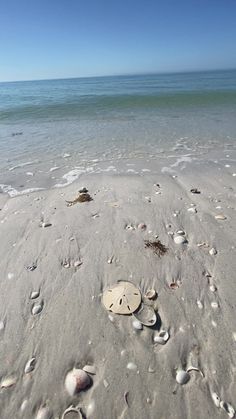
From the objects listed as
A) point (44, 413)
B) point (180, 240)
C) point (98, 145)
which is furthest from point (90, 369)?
point (98, 145)

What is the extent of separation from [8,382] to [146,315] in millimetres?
1263

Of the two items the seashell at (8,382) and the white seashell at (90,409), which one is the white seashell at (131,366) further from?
the seashell at (8,382)

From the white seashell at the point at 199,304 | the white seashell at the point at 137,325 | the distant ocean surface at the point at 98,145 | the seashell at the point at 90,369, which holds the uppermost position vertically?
the distant ocean surface at the point at 98,145

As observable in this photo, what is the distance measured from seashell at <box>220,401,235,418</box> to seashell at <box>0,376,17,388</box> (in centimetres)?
156

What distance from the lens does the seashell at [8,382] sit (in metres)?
1.87

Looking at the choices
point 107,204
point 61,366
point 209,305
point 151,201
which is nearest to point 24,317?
point 61,366

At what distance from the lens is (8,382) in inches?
74.3

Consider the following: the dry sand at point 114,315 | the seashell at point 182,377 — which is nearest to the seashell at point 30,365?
the dry sand at point 114,315

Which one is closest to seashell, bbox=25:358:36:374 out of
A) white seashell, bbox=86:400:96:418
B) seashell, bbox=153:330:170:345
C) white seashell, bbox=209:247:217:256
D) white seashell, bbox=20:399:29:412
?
white seashell, bbox=20:399:29:412

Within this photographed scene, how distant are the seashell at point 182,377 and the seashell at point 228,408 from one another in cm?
26

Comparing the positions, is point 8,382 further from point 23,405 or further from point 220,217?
point 220,217

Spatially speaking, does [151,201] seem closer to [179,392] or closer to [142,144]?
[179,392]

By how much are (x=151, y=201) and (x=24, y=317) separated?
9.23 feet

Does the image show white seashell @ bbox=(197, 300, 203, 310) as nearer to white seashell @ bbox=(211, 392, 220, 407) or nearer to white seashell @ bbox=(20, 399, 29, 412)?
white seashell @ bbox=(211, 392, 220, 407)
